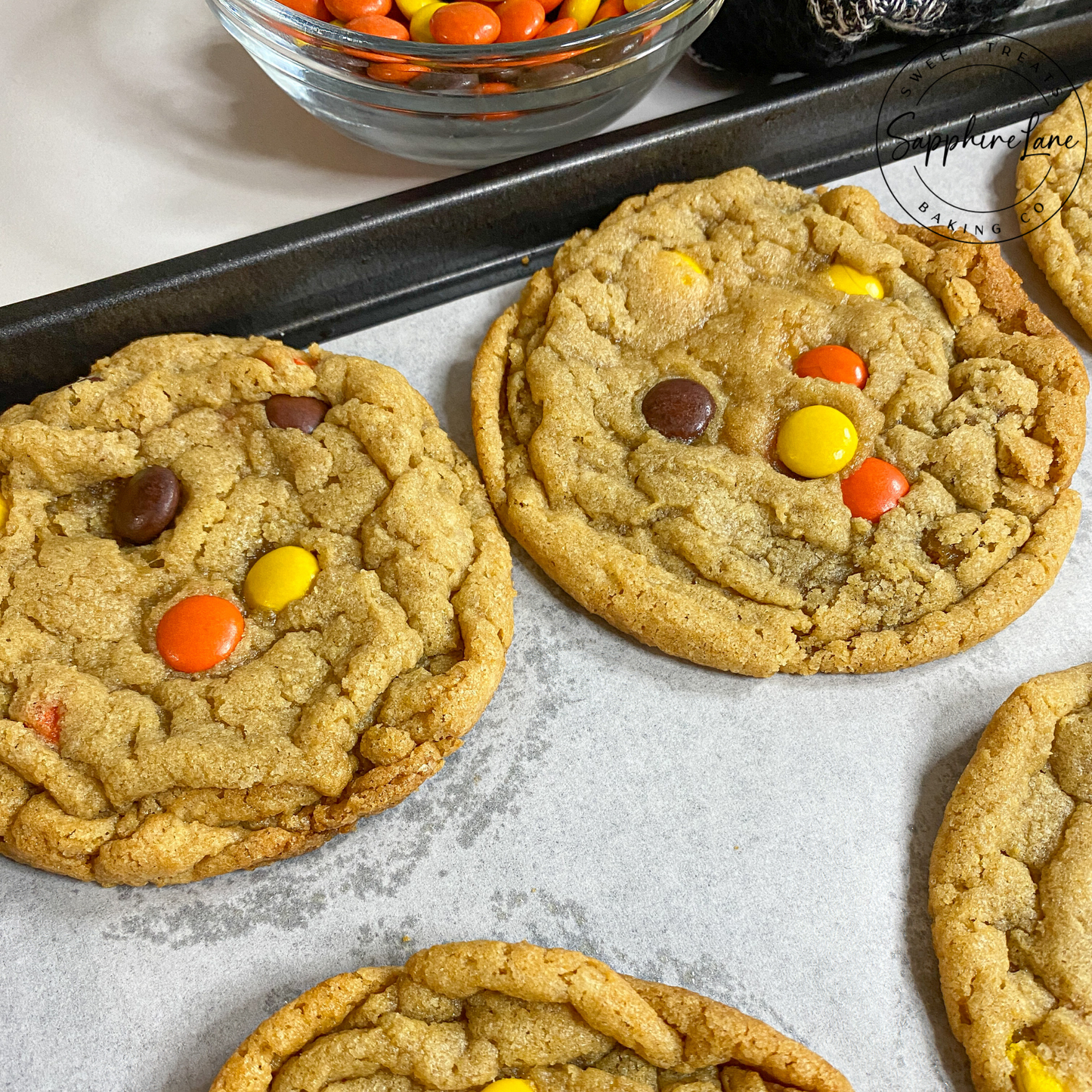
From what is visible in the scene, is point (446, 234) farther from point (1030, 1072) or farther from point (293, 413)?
point (1030, 1072)

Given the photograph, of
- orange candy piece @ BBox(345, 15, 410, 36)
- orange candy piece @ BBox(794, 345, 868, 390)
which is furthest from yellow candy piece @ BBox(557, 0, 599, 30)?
orange candy piece @ BBox(794, 345, 868, 390)

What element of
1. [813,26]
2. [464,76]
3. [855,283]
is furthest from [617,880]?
[813,26]

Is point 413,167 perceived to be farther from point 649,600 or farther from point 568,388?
point 649,600

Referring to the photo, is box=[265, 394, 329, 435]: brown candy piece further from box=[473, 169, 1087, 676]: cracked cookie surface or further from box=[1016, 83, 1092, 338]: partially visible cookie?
box=[1016, 83, 1092, 338]: partially visible cookie

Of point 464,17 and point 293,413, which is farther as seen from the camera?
point 464,17

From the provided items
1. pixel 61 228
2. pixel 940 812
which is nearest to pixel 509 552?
pixel 940 812

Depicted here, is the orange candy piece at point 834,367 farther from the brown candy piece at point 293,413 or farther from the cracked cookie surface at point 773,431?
the brown candy piece at point 293,413

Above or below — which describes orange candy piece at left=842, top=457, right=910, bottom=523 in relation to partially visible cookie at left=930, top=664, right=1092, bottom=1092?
above
